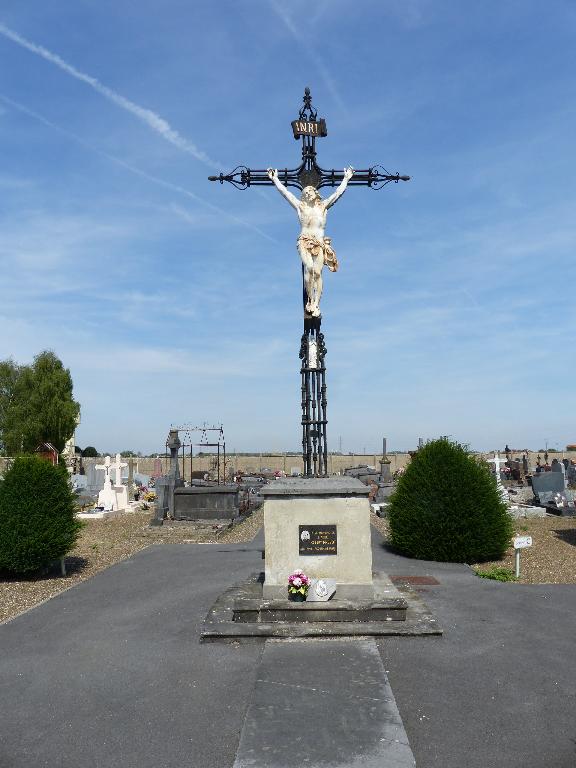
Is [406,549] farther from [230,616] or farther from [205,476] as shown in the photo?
[205,476]

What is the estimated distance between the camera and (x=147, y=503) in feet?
90.5

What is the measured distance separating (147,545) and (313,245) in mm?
9837

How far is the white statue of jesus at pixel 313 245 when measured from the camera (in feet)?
30.9

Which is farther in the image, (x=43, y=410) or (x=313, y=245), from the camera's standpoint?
(x=43, y=410)

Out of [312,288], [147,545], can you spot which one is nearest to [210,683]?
[312,288]

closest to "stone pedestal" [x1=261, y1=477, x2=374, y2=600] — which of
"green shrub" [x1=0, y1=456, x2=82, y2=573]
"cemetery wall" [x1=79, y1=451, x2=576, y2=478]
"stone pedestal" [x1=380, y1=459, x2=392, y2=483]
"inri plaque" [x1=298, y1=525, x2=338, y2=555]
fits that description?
"inri plaque" [x1=298, y1=525, x2=338, y2=555]

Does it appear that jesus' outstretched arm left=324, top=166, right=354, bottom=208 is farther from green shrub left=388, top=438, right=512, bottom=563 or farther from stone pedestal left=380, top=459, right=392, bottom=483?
stone pedestal left=380, top=459, right=392, bottom=483

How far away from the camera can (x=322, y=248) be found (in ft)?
31.0

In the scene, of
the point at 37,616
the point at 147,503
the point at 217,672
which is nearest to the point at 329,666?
the point at 217,672

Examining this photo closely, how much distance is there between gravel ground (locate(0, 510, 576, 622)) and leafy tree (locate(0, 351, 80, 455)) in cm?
2580

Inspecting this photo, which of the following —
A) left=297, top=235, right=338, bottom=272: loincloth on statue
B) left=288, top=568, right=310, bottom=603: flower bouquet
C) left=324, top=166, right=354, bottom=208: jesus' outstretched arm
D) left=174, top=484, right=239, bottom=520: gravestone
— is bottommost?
left=288, top=568, right=310, bottom=603: flower bouquet

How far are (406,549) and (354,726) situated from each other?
856cm

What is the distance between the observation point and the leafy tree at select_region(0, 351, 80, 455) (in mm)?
46625

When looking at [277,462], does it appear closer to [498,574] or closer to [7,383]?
[7,383]
